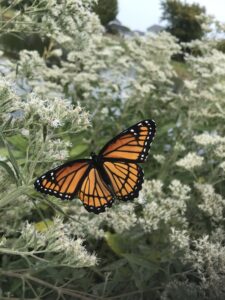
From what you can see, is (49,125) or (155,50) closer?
(49,125)

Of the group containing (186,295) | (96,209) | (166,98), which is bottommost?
(186,295)

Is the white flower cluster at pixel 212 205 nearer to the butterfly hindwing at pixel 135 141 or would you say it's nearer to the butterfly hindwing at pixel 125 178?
the butterfly hindwing at pixel 125 178

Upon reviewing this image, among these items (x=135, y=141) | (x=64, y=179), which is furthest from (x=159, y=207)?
(x=64, y=179)

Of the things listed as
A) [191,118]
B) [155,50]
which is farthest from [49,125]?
[155,50]

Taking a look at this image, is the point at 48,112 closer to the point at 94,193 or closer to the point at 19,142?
the point at 94,193

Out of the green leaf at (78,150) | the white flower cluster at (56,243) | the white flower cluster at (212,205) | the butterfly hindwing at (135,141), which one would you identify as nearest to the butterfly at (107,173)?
the butterfly hindwing at (135,141)

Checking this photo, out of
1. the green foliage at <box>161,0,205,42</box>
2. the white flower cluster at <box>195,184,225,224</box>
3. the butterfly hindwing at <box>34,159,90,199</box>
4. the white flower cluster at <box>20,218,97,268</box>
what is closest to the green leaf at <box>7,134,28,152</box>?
the white flower cluster at <box>195,184,225,224</box>

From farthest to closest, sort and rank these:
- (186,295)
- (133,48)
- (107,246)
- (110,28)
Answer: (110,28)
(133,48)
(107,246)
(186,295)

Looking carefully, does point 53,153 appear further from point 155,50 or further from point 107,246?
point 155,50
